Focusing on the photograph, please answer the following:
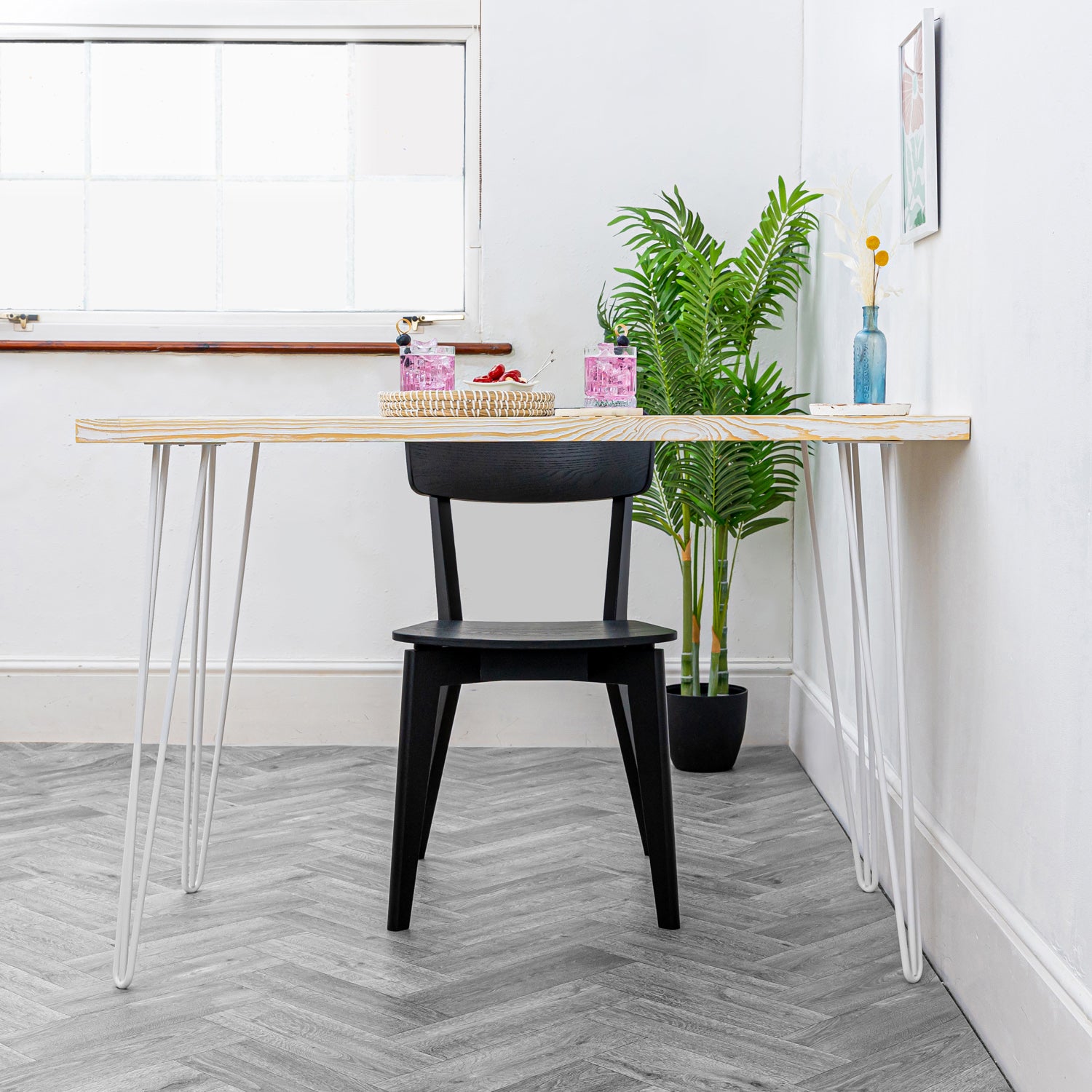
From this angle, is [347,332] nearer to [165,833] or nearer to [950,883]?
[165,833]

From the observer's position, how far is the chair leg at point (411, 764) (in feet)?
5.80

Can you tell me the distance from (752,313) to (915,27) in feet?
2.97

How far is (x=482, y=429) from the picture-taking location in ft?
5.03

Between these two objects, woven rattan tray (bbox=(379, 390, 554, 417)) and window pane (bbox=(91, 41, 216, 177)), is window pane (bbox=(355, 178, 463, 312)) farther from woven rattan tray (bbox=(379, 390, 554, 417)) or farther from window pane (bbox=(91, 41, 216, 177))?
woven rattan tray (bbox=(379, 390, 554, 417))

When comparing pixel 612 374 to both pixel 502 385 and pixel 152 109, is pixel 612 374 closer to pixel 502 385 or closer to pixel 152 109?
pixel 502 385

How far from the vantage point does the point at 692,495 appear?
265cm

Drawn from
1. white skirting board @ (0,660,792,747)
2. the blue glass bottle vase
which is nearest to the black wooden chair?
the blue glass bottle vase

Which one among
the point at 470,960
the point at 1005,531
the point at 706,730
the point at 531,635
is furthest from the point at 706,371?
the point at 470,960

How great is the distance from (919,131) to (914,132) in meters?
0.03

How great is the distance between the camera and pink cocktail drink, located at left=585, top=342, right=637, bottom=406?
5.69 ft

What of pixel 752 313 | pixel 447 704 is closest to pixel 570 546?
pixel 752 313

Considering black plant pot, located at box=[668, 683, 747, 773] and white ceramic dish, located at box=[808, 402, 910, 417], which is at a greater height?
white ceramic dish, located at box=[808, 402, 910, 417]

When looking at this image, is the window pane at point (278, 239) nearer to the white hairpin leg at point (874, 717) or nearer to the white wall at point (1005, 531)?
the white wall at point (1005, 531)

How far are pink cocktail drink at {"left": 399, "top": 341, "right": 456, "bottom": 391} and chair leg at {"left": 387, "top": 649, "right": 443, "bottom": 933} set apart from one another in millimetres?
400
